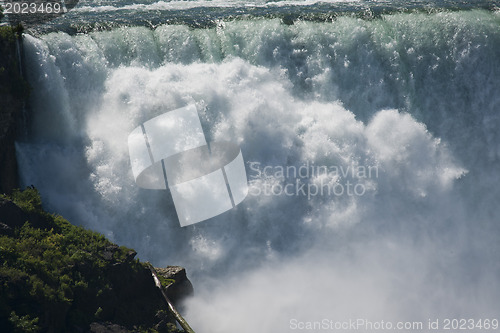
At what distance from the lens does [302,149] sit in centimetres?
1898

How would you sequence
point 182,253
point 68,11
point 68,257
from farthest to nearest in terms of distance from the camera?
point 68,11, point 182,253, point 68,257

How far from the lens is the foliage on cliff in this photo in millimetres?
12766

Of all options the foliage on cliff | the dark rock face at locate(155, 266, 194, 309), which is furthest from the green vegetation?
the dark rock face at locate(155, 266, 194, 309)

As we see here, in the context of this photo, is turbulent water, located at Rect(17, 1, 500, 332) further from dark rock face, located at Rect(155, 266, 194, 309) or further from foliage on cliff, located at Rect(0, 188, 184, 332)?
foliage on cliff, located at Rect(0, 188, 184, 332)

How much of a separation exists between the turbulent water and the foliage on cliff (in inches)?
77.9

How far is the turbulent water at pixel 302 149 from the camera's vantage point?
57.3 ft

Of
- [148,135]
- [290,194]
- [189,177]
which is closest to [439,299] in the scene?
[290,194]

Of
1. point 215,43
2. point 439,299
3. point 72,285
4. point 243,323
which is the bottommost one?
point 439,299

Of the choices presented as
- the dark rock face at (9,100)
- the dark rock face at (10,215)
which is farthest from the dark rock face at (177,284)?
the dark rock face at (9,100)

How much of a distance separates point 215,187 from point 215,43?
518cm

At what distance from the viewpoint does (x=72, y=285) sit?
13500mm

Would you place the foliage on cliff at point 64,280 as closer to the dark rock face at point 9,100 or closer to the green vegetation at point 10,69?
the dark rock face at point 9,100

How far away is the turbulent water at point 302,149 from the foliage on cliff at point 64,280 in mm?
1979

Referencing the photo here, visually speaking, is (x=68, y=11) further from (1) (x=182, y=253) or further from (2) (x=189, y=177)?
(1) (x=182, y=253)
